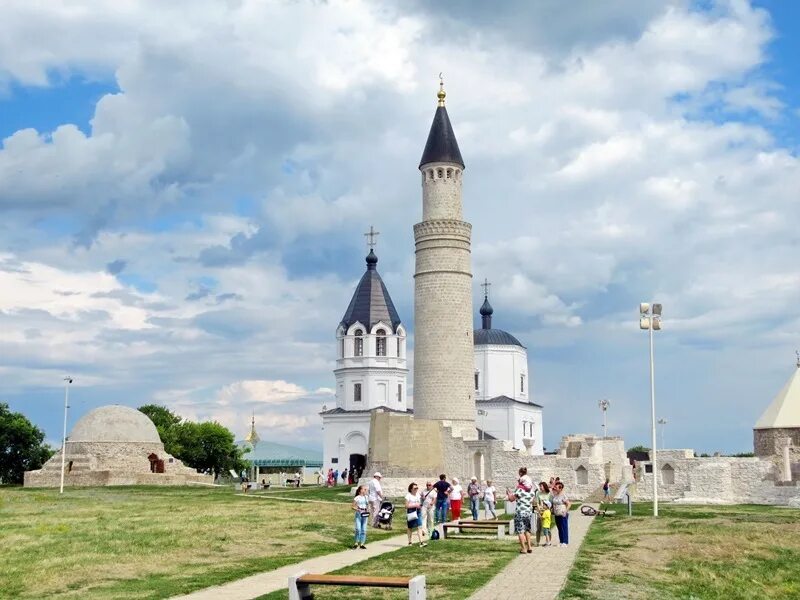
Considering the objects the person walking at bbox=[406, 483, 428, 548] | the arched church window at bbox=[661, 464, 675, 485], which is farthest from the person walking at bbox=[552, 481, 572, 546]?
the arched church window at bbox=[661, 464, 675, 485]

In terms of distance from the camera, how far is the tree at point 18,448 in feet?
193

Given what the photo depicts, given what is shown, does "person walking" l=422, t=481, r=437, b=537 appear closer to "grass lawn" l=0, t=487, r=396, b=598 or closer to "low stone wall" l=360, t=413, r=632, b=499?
"grass lawn" l=0, t=487, r=396, b=598

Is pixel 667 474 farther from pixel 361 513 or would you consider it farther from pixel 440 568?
pixel 440 568

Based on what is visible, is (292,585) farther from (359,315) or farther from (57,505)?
(359,315)

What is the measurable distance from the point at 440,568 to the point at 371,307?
56207 millimetres

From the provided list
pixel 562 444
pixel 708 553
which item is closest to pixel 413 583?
pixel 708 553

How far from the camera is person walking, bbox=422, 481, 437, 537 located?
21.4 metres

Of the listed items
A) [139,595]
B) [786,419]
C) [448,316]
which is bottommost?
[139,595]

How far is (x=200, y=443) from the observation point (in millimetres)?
71438

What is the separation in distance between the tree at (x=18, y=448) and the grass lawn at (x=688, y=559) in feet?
142

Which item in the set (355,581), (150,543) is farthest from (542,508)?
(355,581)

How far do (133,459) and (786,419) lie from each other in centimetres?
3341

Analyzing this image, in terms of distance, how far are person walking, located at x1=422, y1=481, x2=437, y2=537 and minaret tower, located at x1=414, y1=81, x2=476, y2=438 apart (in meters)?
23.5

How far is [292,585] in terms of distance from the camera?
11328 mm
